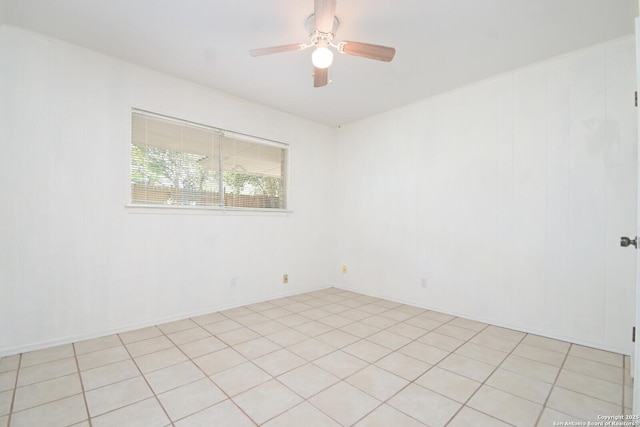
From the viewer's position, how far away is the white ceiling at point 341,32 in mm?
2059

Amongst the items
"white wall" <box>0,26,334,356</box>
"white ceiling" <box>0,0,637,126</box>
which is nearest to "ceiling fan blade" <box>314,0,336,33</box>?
"white ceiling" <box>0,0,637,126</box>

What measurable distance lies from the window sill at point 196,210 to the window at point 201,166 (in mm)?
68

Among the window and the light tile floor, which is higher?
the window

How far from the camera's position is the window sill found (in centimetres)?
285

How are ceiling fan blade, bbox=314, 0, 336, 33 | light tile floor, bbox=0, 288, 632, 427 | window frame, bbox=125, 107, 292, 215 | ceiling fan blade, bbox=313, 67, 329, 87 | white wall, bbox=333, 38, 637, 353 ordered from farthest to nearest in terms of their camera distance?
1. window frame, bbox=125, 107, 292, 215
2. white wall, bbox=333, 38, 637, 353
3. ceiling fan blade, bbox=313, 67, 329, 87
4. ceiling fan blade, bbox=314, 0, 336, 33
5. light tile floor, bbox=0, 288, 632, 427

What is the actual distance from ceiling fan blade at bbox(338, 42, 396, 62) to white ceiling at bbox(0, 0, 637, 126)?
270 millimetres

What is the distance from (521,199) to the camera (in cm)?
286

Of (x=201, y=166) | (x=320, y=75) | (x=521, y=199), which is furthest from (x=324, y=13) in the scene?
(x=521, y=199)

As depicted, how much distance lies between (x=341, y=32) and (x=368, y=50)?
45 cm

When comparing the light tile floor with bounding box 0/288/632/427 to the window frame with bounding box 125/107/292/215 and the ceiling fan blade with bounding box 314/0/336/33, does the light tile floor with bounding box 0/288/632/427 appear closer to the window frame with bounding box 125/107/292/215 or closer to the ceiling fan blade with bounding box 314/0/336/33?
the window frame with bounding box 125/107/292/215

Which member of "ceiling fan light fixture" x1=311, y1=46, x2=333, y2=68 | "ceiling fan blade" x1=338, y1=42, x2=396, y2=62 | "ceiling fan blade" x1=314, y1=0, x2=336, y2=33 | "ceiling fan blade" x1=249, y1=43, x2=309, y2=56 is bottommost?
"ceiling fan light fixture" x1=311, y1=46, x2=333, y2=68

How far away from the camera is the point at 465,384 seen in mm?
1932

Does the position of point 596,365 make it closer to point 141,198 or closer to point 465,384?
point 465,384

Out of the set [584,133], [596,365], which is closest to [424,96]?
[584,133]
